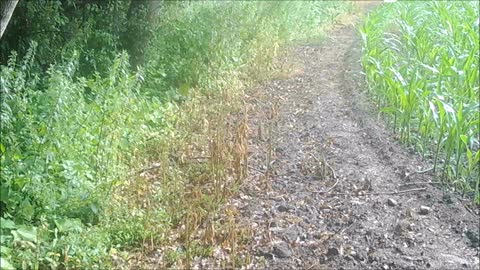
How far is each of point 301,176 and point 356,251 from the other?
1.06 metres

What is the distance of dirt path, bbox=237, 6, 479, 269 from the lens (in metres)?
3.57

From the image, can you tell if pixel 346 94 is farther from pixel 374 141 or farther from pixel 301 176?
pixel 301 176

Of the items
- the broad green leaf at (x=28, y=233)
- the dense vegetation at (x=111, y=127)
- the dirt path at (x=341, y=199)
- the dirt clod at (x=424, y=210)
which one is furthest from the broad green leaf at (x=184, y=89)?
the broad green leaf at (x=28, y=233)

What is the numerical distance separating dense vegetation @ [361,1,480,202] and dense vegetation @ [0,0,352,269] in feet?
4.19

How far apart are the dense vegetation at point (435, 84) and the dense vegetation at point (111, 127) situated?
128 centimetres

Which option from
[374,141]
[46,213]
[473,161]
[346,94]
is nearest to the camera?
[46,213]

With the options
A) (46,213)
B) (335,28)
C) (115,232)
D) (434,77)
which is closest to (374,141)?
(434,77)

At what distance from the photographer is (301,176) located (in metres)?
4.57

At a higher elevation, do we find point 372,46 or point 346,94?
point 372,46

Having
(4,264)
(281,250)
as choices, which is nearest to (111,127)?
(281,250)

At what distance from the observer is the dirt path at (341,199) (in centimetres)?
357

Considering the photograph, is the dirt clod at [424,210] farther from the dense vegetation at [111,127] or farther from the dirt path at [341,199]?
the dense vegetation at [111,127]

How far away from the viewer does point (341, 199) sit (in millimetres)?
4203

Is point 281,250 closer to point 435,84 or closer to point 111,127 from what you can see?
point 111,127
